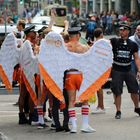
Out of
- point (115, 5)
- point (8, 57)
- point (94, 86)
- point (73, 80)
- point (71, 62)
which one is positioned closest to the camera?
point (73, 80)

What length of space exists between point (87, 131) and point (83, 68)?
1.00 metres

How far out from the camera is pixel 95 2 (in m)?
73.8

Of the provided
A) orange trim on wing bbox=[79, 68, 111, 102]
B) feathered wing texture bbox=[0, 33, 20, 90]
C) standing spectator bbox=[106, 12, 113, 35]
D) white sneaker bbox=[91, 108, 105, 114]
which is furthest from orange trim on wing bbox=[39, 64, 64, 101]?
standing spectator bbox=[106, 12, 113, 35]

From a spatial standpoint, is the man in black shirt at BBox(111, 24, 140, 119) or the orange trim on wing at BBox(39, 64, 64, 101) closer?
the orange trim on wing at BBox(39, 64, 64, 101)

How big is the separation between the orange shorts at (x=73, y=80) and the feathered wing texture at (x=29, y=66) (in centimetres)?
78

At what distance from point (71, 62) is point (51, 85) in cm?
48

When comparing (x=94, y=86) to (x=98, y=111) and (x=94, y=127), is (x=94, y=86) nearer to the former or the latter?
(x=94, y=127)

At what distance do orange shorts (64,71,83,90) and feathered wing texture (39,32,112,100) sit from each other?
0.28 ft

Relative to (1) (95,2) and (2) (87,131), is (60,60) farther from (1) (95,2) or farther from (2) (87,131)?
(1) (95,2)

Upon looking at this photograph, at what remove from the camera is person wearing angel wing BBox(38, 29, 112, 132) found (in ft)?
33.2

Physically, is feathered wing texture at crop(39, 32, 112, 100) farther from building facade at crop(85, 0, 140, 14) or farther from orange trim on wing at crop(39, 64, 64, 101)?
building facade at crop(85, 0, 140, 14)

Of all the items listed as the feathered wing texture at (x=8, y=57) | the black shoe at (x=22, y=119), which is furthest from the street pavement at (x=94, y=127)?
the feathered wing texture at (x=8, y=57)

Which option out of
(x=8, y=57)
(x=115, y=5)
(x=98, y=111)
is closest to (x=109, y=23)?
Answer: (x=115, y=5)

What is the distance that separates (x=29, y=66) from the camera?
10.8m
